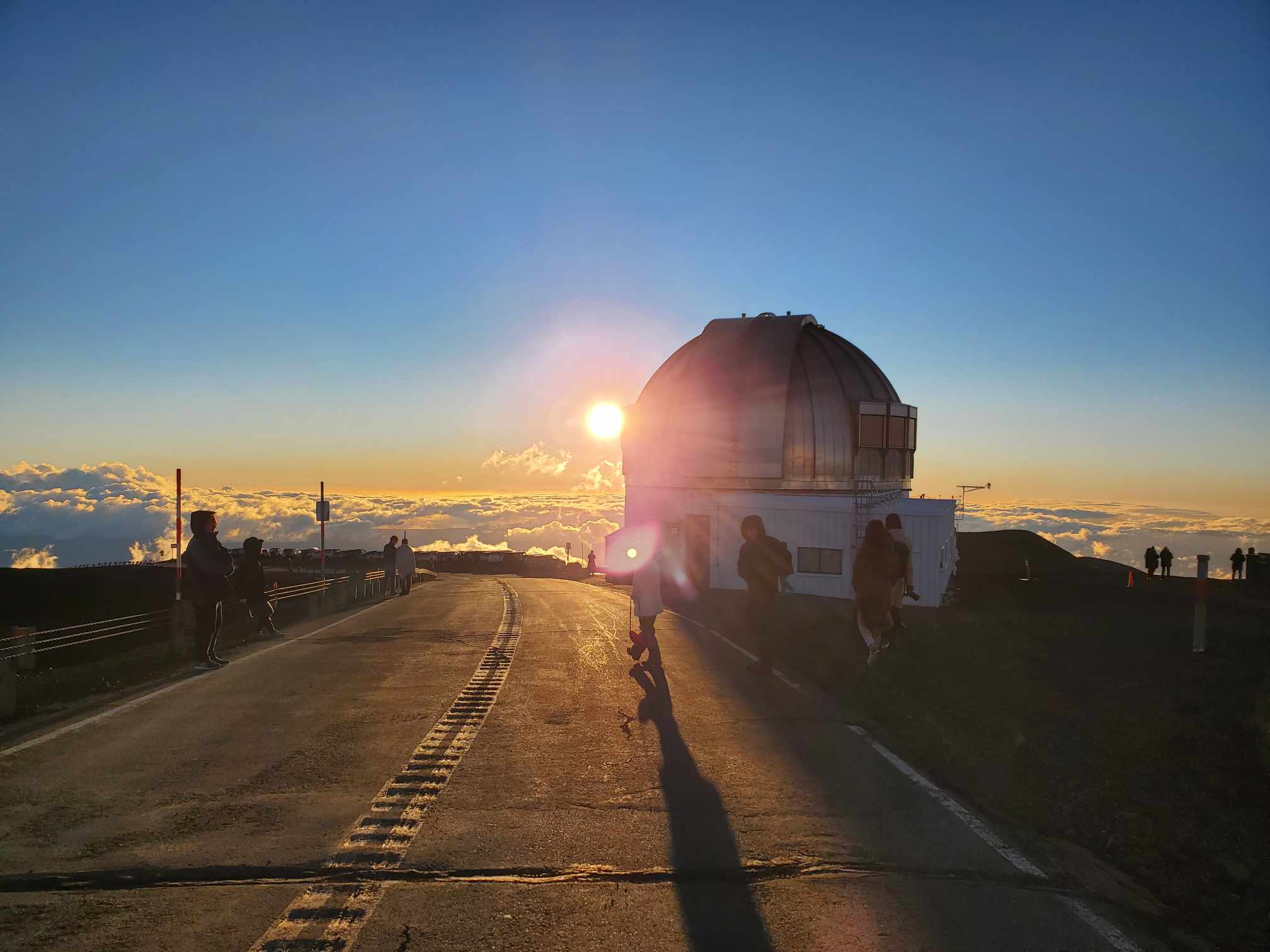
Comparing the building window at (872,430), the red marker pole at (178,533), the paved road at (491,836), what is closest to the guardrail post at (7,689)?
the paved road at (491,836)

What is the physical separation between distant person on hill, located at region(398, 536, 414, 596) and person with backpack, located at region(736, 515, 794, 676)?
69.3 feet

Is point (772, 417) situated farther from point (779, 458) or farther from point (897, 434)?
point (897, 434)

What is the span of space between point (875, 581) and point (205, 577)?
8813 mm

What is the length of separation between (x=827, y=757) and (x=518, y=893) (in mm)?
3706

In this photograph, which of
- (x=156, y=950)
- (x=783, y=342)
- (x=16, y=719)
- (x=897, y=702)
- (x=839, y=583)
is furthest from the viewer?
(x=783, y=342)

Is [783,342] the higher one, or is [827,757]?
[783,342]

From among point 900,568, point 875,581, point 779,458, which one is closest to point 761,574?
point 875,581

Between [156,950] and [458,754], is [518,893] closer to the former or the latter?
[156,950]

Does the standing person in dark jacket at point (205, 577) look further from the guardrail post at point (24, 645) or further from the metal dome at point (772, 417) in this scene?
the metal dome at point (772, 417)

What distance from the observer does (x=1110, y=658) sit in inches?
472

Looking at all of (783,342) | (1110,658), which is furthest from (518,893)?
(783,342)

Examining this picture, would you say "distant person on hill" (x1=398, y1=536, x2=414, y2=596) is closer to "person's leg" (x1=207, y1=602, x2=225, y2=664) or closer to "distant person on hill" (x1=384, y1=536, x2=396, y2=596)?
"distant person on hill" (x1=384, y1=536, x2=396, y2=596)

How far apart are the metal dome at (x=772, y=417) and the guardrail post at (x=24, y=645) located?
1010 inches

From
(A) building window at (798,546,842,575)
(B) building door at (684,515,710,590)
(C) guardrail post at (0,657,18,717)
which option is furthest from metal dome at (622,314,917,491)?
(C) guardrail post at (0,657,18,717)
